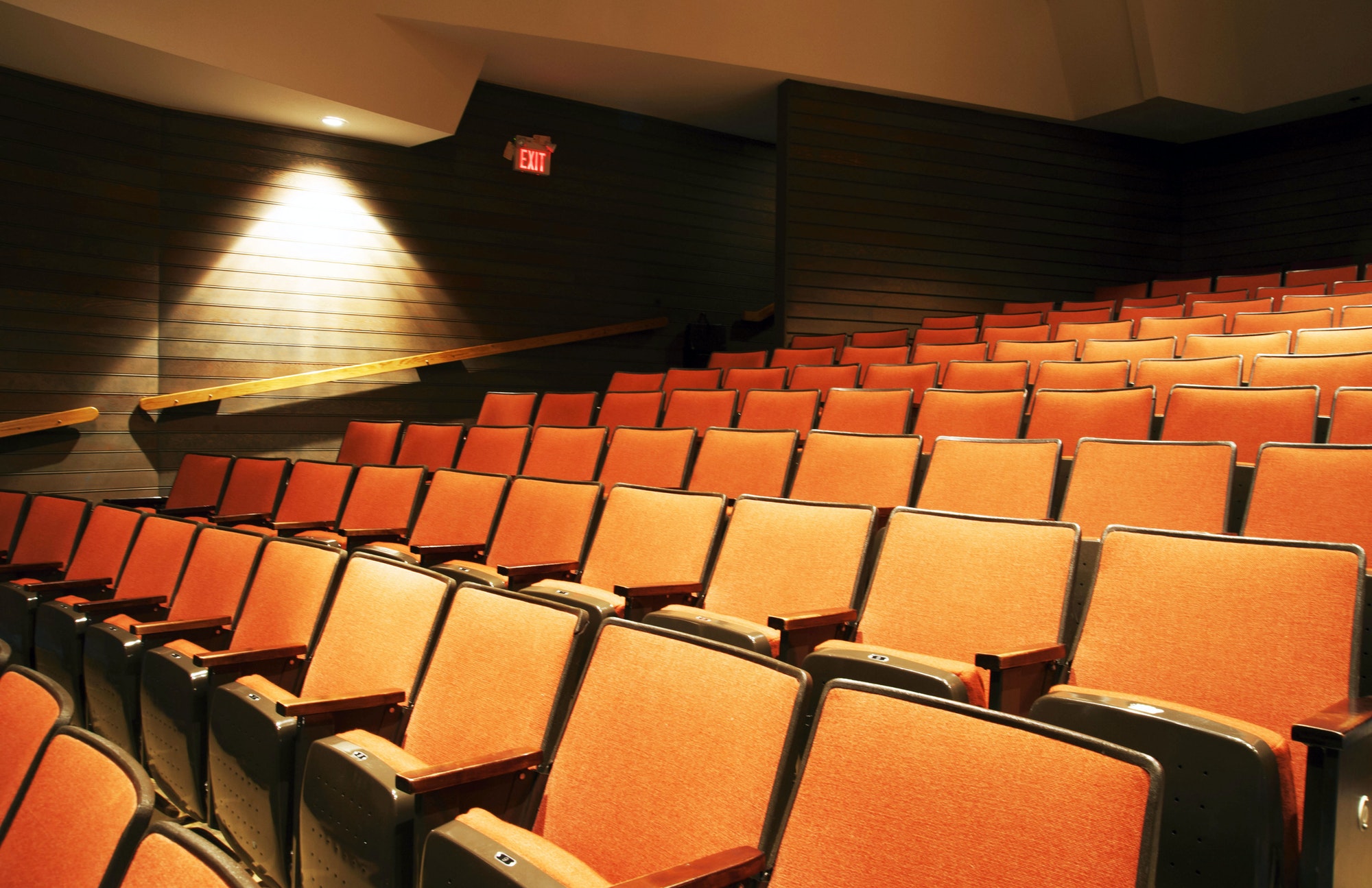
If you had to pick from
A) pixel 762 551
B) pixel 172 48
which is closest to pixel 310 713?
pixel 762 551

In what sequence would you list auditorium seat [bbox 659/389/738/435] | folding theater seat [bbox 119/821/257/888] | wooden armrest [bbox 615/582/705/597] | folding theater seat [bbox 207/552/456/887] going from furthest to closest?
auditorium seat [bbox 659/389/738/435] → wooden armrest [bbox 615/582/705/597] → folding theater seat [bbox 207/552/456/887] → folding theater seat [bbox 119/821/257/888]

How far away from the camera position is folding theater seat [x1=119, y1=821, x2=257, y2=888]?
0.27m

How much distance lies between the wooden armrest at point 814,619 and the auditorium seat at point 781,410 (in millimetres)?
679

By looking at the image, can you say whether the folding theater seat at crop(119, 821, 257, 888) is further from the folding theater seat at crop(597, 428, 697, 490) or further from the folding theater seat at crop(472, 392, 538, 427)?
the folding theater seat at crop(472, 392, 538, 427)

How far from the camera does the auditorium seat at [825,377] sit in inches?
62.4

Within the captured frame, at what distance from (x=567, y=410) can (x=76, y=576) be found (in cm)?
84

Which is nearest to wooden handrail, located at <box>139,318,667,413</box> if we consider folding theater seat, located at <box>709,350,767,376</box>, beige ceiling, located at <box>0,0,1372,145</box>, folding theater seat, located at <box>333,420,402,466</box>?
folding theater seat, located at <box>333,420,402,466</box>

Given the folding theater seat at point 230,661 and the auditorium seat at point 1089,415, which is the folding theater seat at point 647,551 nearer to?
the folding theater seat at point 230,661

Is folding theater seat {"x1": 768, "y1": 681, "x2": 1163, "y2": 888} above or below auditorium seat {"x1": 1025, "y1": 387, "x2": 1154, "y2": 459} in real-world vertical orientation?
below

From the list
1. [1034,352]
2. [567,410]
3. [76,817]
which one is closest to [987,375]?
[1034,352]

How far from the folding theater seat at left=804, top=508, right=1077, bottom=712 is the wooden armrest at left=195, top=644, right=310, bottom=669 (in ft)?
1.42

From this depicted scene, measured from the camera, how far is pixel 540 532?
3.13ft

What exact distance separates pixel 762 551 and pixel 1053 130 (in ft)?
8.54

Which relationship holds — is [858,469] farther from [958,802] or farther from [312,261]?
[312,261]
